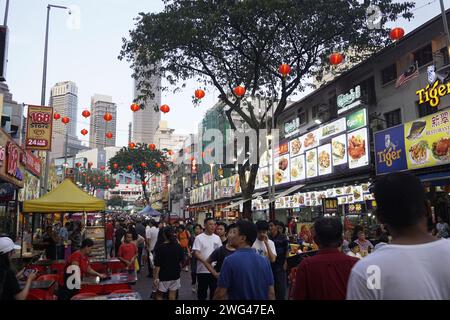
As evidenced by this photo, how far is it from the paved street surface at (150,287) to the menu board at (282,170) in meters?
15.2

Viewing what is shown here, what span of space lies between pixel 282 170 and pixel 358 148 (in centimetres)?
1001

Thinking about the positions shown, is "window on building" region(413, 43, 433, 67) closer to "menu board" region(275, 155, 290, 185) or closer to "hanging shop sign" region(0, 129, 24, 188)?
"menu board" region(275, 155, 290, 185)

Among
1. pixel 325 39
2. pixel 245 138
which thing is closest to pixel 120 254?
pixel 325 39

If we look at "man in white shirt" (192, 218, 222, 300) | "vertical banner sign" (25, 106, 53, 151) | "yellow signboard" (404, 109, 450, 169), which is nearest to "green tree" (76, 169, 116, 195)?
"vertical banner sign" (25, 106, 53, 151)

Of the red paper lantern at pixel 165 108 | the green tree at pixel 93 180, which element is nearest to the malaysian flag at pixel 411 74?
the red paper lantern at pixel 165 108

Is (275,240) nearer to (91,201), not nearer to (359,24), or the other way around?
(91,201)

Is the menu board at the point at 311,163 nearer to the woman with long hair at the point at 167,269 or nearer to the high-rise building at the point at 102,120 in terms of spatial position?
the high-rise building at the point at 102,120

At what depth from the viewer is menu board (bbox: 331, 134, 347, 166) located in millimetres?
21922

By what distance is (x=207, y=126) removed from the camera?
5572 centimetres

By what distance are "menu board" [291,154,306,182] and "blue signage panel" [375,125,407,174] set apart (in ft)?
25.6

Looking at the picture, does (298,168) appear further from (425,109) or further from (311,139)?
(425,109)

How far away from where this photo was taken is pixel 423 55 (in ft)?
62.1

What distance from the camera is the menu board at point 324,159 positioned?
2362cm
